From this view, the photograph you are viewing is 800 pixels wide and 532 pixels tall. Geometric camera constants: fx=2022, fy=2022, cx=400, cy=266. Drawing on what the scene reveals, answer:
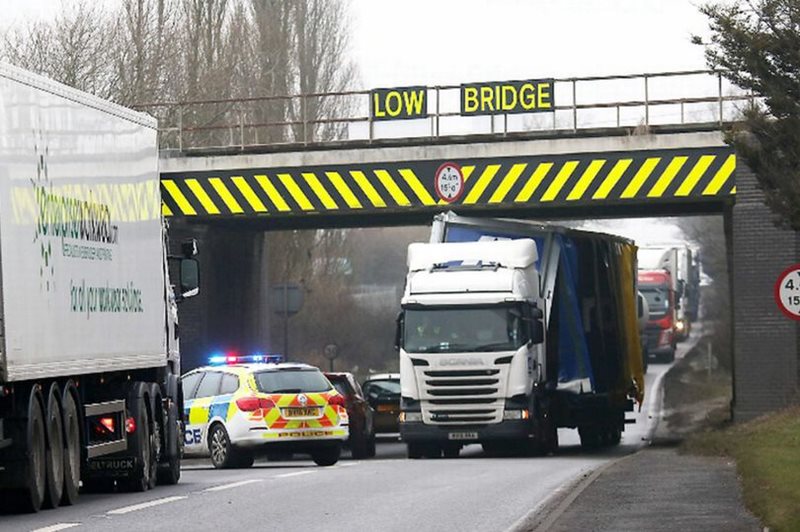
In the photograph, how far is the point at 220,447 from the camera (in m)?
27.3

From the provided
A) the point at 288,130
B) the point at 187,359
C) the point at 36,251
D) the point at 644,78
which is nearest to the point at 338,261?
the point at 288,130

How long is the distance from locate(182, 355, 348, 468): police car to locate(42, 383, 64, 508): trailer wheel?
9253mm

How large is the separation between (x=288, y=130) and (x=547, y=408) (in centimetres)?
2681

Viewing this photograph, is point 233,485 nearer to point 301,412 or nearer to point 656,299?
point 301,412

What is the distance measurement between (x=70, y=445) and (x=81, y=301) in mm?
1271

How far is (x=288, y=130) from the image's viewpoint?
2263 inches

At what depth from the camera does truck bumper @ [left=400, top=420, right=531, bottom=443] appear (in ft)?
102

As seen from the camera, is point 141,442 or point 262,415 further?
point 262,415

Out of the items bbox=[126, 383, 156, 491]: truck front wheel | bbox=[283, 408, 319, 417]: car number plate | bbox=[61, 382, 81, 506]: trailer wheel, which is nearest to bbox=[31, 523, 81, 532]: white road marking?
bbox=[61, 382, 81, 506]: trailer wheel

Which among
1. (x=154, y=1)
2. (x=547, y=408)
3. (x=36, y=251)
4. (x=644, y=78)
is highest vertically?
(x=154, y=1)

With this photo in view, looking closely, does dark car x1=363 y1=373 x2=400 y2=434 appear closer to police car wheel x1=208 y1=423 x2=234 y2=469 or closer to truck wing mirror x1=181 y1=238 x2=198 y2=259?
police car wheel x1=208 y1=423 x2=234 y2=469

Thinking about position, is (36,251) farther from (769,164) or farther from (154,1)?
(154,1)

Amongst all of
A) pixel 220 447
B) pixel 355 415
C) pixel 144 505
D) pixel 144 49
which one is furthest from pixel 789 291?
pixel 144 49

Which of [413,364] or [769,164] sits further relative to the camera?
[413,364]
